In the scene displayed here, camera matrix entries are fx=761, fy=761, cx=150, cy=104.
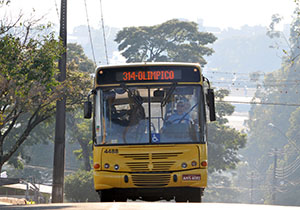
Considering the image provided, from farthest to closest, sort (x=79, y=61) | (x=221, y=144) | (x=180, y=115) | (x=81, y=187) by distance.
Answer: (x=221, y=144)
(x=79, y=61)
(x=81, y=187)
(x=180, y=115)

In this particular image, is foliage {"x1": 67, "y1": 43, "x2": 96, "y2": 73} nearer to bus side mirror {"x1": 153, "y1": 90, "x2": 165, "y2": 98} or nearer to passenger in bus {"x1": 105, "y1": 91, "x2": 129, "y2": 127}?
passenger in bus {"x1": 105, "y1": 91, "x2": 129, "y2": 127}

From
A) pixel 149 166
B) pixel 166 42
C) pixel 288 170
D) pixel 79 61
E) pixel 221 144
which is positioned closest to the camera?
pixel 149 166

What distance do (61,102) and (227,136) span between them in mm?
36442

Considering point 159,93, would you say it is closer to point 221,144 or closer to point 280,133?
point 221,144

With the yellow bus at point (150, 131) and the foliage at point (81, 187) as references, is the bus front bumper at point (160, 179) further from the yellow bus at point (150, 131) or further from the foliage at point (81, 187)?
the foliage at point (81, 187)

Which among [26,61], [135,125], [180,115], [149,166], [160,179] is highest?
[26,61]

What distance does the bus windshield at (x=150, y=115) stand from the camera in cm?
1598

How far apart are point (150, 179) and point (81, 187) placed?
126 ft

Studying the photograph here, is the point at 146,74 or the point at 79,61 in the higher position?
the point at 79,61

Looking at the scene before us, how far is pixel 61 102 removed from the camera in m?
24.5

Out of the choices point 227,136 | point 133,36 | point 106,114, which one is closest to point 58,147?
point 106,114

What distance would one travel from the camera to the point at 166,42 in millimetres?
68500

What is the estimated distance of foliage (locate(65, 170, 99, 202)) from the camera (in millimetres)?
53322

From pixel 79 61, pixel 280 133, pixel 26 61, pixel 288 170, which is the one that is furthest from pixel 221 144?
pixel 280 133
